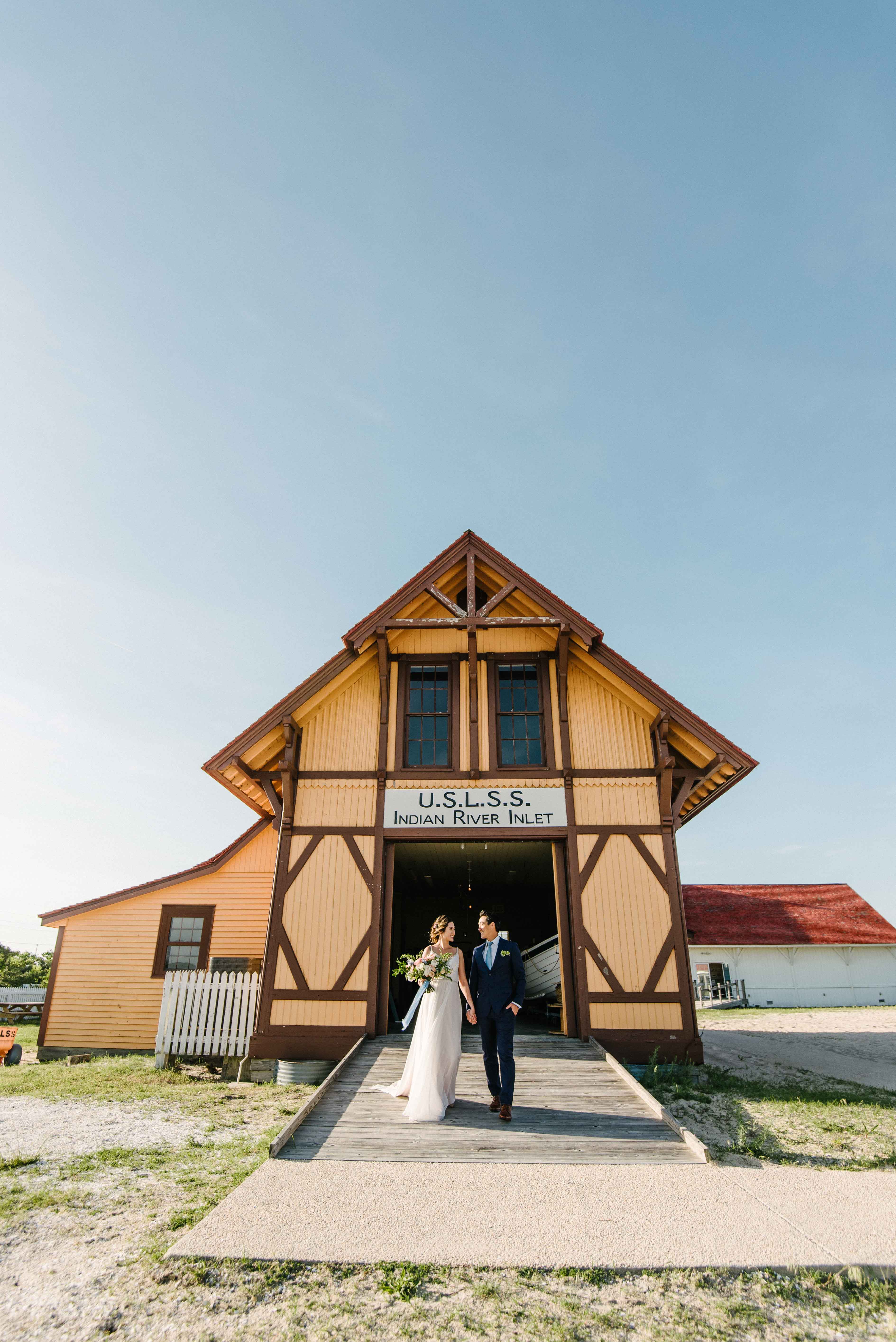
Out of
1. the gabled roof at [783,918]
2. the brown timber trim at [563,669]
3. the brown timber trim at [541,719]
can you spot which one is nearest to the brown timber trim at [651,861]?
the brown timber trim at [541,719]

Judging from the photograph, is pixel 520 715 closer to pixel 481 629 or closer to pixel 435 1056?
pixel 481 629

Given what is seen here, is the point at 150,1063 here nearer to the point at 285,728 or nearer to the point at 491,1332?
the point at 285,728

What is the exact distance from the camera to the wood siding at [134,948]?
55.8 feet

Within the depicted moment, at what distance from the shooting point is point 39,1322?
3.72 metres

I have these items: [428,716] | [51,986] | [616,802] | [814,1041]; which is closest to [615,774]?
[616,802]

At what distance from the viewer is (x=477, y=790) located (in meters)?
12.8

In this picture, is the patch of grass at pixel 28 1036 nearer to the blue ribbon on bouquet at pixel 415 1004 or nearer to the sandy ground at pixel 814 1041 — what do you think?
the blue ribbon on bouquet at pixel 415 1004

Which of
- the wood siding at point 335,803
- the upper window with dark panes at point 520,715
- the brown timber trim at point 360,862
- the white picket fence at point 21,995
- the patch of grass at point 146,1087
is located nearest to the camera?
the patch of grass at point 146,1087

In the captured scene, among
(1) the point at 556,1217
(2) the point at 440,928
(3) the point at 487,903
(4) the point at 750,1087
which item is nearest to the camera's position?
(1) the point at 556,1217

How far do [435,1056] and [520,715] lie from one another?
23.1 feet

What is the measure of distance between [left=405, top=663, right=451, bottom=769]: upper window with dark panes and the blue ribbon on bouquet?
4.31 meters

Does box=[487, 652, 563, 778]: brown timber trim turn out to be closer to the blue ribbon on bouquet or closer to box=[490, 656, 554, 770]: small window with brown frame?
box=[490, 656, 554, 770]: small window with brown frame

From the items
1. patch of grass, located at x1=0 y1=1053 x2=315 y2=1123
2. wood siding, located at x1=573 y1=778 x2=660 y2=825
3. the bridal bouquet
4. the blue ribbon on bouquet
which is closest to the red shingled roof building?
wood siding, located at x1=573 y1=778 x2=660 y2=825

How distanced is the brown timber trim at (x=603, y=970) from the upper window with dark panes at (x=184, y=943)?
1045 centimetres
